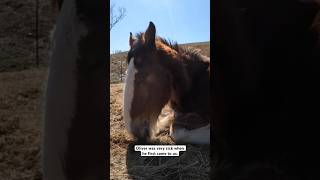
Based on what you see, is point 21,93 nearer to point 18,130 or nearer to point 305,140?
point 18,130

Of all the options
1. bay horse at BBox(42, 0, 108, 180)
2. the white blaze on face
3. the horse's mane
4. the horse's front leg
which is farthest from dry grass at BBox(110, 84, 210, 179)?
bay horse at BBox(42, 0, 108, 180)

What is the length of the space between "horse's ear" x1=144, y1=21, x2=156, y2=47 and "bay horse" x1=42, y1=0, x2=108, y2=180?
935mm

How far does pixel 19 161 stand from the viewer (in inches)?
73.4

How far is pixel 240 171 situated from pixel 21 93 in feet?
2.72

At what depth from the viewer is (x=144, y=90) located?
10.8 feet

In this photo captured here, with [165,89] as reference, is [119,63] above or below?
above

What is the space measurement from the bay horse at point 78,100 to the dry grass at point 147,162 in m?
1.43

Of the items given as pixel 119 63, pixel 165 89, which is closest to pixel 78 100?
pixel 165 89

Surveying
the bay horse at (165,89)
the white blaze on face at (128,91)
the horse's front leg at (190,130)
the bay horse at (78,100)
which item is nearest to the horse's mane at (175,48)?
the bay horse at (165,89)

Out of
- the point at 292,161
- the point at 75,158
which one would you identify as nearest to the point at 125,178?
the point at 75,158

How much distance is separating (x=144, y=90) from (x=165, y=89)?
0.60 feet

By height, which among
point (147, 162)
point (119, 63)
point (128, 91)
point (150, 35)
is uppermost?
point (150, 35)

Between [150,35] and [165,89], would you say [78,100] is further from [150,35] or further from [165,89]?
[165,89]

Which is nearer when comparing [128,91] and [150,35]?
[150,35]
